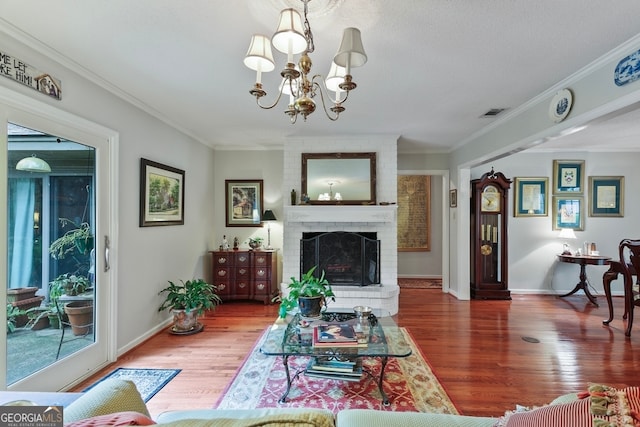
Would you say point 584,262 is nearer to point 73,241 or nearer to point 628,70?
point 628,70

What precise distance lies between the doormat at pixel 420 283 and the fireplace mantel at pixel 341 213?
7.01 ft

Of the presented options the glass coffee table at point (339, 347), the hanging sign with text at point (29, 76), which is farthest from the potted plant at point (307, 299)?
the hanging sign with text at point (29, 76)

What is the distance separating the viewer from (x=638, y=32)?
5.94 feet

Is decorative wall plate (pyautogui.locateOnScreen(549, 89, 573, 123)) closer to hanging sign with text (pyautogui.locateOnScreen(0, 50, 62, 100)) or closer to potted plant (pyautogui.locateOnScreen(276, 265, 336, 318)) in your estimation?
potted plant (pyautogui.locateOnScreen(276, 265, 336, 318))

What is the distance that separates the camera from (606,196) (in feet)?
16.2

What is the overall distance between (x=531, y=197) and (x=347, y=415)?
5363mm

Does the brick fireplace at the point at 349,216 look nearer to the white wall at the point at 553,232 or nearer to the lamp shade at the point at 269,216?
the lamp shade at the point at 269,216

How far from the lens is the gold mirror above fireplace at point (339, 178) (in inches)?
167

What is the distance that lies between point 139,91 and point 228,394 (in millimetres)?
2644

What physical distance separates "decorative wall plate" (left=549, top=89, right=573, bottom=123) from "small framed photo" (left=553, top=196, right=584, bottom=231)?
3.16 m

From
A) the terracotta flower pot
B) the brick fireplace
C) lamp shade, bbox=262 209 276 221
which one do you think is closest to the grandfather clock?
the brick fireplace

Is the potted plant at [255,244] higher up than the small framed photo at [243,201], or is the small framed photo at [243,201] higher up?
the small framed photo at [243,201]

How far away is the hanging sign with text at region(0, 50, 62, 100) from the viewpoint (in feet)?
5.85

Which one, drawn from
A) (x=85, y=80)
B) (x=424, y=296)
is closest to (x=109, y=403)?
(x=85, y=80)
